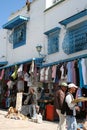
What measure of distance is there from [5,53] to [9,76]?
3.45 meters

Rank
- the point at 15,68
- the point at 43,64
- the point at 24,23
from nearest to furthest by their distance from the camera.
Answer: the point at 43,64
the point at 15,68
the point at 24,23

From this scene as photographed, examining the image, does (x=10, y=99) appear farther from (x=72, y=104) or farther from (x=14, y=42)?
(x=72, y=104)

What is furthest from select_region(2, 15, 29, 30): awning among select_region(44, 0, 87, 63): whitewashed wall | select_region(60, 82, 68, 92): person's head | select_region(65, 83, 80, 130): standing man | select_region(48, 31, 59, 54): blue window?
select_region(65, 83, 80, 130): standing man

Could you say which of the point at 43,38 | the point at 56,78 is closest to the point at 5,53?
the point at 43,38

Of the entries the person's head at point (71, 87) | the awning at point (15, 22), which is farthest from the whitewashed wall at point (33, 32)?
the person's head at point (71, 87)

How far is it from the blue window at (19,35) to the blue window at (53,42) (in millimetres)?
3074

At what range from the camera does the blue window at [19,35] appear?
65.5 feet

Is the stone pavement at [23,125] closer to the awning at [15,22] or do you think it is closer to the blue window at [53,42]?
the blue window at [53,42]

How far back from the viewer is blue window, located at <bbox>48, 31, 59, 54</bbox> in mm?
16641

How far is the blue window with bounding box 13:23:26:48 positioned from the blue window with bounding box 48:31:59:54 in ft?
10.1

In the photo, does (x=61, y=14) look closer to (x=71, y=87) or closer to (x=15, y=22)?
(x=15, y=22)

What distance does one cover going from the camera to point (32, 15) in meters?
19.4

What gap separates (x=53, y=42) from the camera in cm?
1694

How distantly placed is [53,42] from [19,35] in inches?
166
